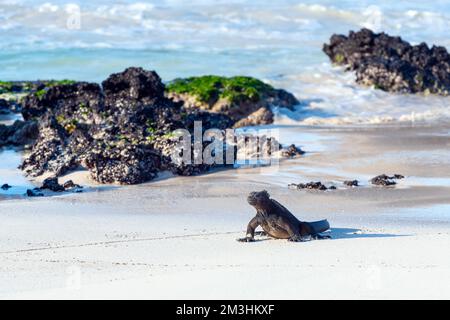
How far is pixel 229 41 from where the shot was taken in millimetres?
25328

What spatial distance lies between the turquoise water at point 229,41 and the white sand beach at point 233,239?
430 centimetres

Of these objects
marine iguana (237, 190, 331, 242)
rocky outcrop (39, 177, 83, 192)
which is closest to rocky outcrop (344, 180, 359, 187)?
marine iguana (237, 190, 331, 242)

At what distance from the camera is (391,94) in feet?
56.2

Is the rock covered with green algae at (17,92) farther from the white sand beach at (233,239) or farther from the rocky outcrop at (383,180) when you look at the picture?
the rocky outcrop at (383,180)

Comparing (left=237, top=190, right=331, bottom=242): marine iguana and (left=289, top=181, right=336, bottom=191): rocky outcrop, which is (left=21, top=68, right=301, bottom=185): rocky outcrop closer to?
(left=289, top=181, right=336, bottom=191): rocky outcrop

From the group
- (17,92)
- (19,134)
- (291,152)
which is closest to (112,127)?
(19,134)

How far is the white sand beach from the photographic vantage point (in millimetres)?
6402

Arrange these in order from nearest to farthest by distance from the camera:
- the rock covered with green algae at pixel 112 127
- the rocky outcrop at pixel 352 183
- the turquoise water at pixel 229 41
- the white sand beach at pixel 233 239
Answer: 1. the white sand beach at pixel 233 239
2. the rocky outcrop at pixel 352 183
3. the rock covered with green algae at pixel 112 127
4. the turquoise water at pixel 229 41

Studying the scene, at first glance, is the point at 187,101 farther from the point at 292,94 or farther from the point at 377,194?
the point at 377,194

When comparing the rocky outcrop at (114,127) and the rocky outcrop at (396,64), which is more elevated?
the rocky outcrop at (396,64)

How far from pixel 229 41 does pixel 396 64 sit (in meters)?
8.25

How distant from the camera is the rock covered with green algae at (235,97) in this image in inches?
579

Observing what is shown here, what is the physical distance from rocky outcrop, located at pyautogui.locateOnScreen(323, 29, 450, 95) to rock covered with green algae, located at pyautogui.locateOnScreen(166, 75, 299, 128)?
240cm

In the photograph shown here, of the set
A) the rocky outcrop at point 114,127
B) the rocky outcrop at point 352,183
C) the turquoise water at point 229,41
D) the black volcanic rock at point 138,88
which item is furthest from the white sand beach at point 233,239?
the turquoise water at point 229,41
